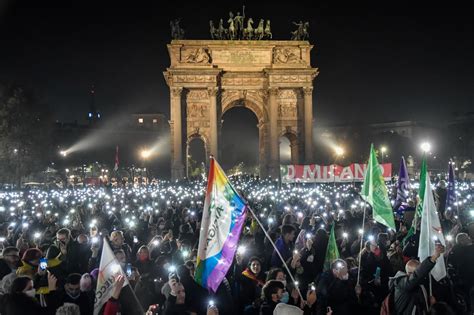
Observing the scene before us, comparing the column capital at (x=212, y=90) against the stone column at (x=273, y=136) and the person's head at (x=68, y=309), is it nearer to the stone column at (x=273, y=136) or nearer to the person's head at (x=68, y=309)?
the stone column at (x=273, y=136)

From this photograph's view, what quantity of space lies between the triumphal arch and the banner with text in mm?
17549

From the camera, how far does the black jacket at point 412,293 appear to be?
6.11 metres

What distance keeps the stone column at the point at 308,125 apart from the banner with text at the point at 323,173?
18.4m

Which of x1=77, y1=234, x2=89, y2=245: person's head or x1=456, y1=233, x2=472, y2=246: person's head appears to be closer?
x1=456, y1=233, x2=472, y2=246: person's head

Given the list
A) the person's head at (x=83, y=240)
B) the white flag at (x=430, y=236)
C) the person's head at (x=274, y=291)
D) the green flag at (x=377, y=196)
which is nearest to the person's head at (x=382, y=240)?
the green flag at (x=377, y=196)

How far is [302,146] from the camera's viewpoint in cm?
6062

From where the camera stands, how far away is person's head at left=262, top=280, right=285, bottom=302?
6.43 metres

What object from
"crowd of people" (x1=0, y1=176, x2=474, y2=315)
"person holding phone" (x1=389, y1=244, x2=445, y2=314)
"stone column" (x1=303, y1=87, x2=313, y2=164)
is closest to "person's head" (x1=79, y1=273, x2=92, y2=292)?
"crowd of people" (x1=0, y1=176, x2=474, y2=315)

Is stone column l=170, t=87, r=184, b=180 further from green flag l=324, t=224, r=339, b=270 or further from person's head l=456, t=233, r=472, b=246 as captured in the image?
person's head l=456, t=233, r=472, b=246

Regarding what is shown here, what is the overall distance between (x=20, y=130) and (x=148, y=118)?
94.5m

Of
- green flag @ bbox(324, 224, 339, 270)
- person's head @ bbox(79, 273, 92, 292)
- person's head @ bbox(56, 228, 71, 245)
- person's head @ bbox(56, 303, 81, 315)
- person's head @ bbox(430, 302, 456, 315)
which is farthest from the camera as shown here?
person's head @ bbox(56, 228, 71, 245)

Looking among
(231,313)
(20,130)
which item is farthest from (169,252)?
(20,130)

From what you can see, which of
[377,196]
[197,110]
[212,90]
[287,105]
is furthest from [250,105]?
[377,196]

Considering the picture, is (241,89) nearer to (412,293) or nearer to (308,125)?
(308,125)
